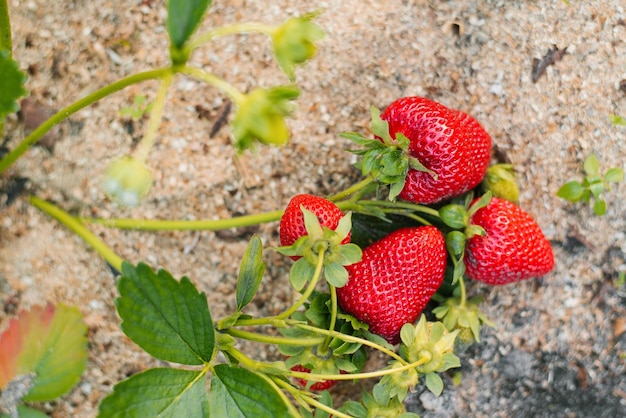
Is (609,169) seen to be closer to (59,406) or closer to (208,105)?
(208,105)

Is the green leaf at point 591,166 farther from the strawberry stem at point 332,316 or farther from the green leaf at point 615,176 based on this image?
the strawberry stem at point 332,316

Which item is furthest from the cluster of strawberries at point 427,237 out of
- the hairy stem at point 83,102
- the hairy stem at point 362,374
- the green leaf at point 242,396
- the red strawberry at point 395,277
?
the hairy stem at point 83,102

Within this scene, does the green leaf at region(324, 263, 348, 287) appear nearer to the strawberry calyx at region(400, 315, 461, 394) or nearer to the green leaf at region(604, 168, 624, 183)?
the strawberry calyx at region(400, 315, 461, 394)

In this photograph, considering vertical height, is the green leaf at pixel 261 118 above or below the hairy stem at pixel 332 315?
above

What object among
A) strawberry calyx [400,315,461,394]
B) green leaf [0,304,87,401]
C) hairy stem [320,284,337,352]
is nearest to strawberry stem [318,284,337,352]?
hairy stem [320,284,337,352]

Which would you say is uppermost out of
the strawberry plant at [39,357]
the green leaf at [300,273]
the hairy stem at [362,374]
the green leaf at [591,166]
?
the green leaf at [591,166]

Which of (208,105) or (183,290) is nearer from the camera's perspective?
(183,290)

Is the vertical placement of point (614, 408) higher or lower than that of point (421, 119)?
lower

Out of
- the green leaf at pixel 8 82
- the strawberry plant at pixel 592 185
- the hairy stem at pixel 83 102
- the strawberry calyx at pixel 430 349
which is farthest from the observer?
the strawberry plant at pixel 592 185

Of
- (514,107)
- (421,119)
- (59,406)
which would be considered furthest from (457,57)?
(59,406)
